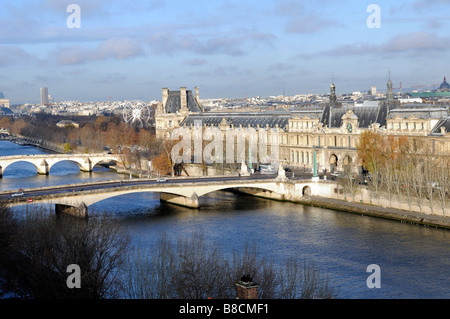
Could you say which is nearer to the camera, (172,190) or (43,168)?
(172,190)

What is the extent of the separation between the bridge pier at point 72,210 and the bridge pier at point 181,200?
7.26 meters

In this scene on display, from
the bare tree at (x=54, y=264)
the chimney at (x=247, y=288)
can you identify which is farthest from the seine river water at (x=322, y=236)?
the chimney at (x=247, y=288)

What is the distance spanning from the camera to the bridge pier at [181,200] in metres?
45.5

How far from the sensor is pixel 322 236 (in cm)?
3594

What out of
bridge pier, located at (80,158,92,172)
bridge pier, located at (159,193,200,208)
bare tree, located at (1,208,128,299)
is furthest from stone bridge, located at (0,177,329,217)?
bridge pier, located at (80,158,92,172)

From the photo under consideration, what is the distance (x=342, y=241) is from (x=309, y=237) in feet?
5.74

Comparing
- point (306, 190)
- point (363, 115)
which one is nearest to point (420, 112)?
point (363, 115)

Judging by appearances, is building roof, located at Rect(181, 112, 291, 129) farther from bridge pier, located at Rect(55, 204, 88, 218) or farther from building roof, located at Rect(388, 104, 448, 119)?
bridge pier, located at Rect(55, 204, 88, 218)

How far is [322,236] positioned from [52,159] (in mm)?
41177

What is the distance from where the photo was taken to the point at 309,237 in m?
35.8

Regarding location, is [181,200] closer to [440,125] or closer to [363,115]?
[363,115]

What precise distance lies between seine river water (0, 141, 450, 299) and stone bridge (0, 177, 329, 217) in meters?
1.01
